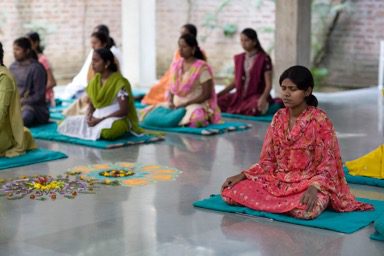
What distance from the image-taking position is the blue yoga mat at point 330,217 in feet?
17.7

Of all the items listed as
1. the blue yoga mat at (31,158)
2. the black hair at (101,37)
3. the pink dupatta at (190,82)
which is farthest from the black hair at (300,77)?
the black hair at (101,37)

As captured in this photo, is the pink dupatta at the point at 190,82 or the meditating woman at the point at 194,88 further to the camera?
the pink dupatta at the point at 190,82

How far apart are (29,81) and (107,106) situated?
1194mm

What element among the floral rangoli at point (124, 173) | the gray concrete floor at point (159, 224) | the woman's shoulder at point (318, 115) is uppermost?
the woman's shoulder at point (318, 115)

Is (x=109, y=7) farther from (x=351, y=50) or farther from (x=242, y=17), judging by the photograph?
(x=351, y=50)

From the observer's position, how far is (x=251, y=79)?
10.5 m

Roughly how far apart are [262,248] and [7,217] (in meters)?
1.86

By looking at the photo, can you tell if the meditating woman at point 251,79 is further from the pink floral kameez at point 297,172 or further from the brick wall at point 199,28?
the pink floral kameez at point 297,172

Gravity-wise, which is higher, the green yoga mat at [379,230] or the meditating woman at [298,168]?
the meditating woman at [298,168]

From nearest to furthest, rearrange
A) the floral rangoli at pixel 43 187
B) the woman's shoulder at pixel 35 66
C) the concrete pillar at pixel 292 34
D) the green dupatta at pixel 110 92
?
the floral rangoli at pixel 43 187, the green dupatta at pixel 110 92, the woman's shoulder at pixel 35 66, the concrete pillar at pixel 292 34

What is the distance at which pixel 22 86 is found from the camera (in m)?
9.57

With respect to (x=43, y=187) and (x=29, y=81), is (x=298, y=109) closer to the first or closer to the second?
(x=43, y=187)

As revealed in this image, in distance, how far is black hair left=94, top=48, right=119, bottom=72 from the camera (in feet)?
28.1

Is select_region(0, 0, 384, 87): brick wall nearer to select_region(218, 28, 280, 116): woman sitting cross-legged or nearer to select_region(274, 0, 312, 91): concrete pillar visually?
select_region(274, 0, 312, 91): concrete pillar
